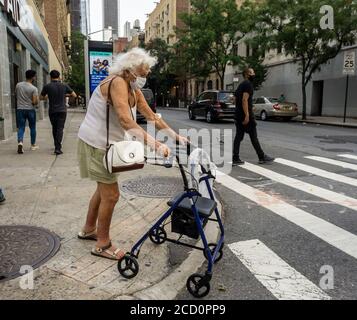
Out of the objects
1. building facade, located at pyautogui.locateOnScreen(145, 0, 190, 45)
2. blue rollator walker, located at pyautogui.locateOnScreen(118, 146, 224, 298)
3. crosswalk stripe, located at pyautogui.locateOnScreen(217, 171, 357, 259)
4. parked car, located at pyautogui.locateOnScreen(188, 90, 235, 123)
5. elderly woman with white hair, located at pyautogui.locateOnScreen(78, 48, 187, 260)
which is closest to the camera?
blue rollator walker, located at pyautogui.locateOnScreen(118, 146, 224, 298)

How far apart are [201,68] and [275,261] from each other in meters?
36.2

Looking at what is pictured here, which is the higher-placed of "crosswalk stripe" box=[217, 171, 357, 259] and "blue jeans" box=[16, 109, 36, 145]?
"blue jeans" box=[16, 109, 36, 145]

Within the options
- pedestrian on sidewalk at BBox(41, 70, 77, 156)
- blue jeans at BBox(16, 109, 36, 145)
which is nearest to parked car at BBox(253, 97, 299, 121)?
pedestrian on sidewalk at BBox(41, 70, 77, 156)

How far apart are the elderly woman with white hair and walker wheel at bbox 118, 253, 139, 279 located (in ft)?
0.77

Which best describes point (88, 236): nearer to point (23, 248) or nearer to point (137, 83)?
point (23, 248)

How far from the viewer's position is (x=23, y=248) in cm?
372

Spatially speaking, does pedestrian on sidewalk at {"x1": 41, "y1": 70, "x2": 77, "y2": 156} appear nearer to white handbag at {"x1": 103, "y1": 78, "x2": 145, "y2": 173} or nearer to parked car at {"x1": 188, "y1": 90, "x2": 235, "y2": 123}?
white handbag at {"x1": 103, "y1": 78, "x2": 145, "y2": 173}

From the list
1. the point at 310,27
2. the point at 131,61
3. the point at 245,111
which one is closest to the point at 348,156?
the point at 245,111

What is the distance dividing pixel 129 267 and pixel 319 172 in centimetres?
562

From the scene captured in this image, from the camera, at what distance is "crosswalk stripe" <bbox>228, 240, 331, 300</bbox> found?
10.1ft

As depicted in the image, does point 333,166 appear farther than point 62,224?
Yes
